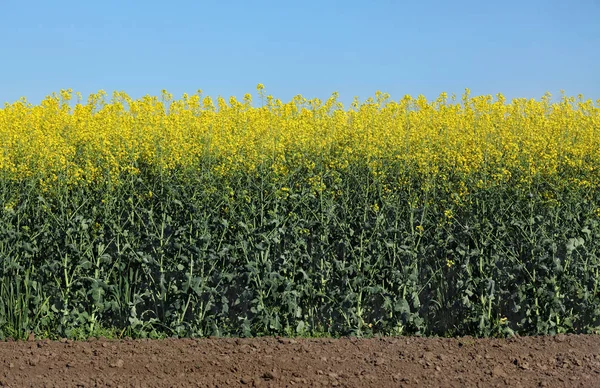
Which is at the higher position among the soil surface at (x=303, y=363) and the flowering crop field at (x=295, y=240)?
the flowering crop field at (x=295, y=240)

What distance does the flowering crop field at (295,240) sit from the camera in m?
6.96

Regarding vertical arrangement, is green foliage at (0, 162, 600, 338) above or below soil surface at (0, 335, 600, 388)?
above

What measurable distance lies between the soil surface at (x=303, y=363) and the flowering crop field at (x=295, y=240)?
34 centimetres

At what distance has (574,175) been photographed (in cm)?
785

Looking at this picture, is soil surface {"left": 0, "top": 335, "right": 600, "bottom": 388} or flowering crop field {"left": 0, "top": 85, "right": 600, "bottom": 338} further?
flowering crop field {"left": 0, "top": 85, "right": 600, "bottom": 338}

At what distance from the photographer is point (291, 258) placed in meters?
6.87

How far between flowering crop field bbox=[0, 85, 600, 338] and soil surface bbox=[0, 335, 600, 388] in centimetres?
34

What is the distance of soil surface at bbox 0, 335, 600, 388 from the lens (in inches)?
232

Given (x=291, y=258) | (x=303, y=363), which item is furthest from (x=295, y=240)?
(x=303, y=363)

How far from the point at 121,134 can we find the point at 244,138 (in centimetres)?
132

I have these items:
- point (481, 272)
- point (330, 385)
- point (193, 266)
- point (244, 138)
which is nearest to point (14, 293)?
point (193, 266)

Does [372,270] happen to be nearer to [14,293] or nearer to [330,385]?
[330,385]

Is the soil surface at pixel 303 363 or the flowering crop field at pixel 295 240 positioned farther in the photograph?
the flowering crop field at pixel 295 240

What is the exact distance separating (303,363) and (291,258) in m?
1.07
